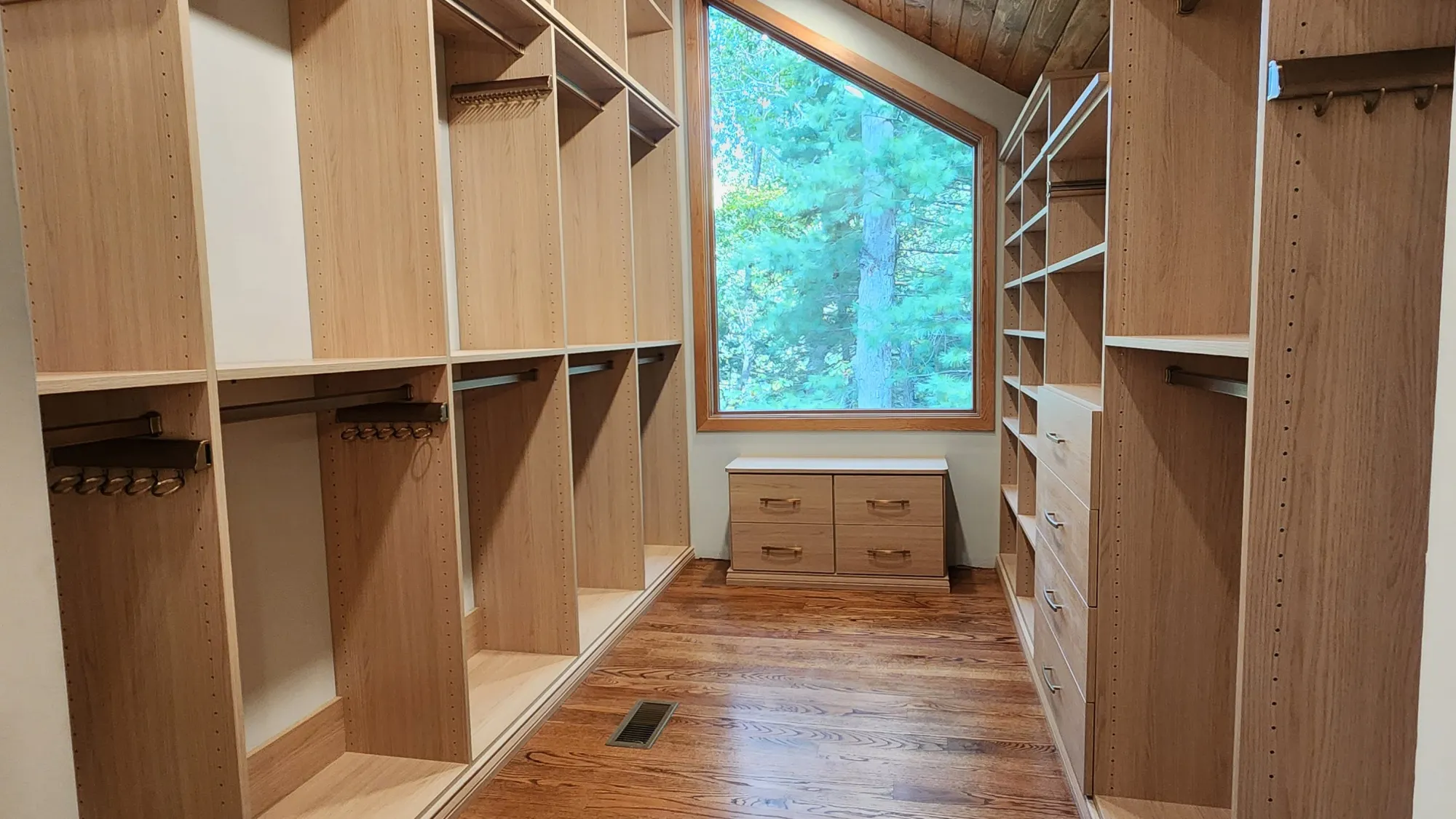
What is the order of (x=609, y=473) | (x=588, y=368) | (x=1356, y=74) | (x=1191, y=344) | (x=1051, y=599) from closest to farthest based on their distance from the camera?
(x=1356, y=74), (x=1191, y=344), (x=1051, y=599), (x=588, y=368), (x=609, y=473)

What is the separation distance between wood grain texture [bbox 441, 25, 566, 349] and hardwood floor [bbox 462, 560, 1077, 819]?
3.97 feet

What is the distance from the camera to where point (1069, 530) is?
2064 mm

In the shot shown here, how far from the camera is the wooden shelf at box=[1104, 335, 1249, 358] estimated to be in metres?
1.21

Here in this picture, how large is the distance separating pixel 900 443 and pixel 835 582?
0.76 metres

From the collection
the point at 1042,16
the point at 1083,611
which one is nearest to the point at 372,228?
the point at 1083,611

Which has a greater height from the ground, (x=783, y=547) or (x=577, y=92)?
(x=577, y=92)

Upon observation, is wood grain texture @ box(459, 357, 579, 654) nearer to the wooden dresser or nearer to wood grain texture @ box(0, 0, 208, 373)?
the wooden dresser

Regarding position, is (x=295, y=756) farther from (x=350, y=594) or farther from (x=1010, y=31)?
(x=1010, y=31)

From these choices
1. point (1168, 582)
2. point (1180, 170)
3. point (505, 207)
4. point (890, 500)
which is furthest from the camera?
point (890, 500)

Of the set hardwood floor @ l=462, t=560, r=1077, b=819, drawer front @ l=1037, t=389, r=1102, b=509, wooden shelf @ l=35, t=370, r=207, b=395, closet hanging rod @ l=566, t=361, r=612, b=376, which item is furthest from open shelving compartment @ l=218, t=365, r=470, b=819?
drawer front @ l=1037, t=389, r=1102, b=509

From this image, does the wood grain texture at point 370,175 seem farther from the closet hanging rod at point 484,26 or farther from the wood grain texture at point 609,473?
the wood grain texture at point 609,473

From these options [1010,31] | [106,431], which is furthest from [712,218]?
[106,431]

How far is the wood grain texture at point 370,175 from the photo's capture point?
6.29ft

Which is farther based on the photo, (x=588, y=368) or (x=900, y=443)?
(x=900, y=443)
